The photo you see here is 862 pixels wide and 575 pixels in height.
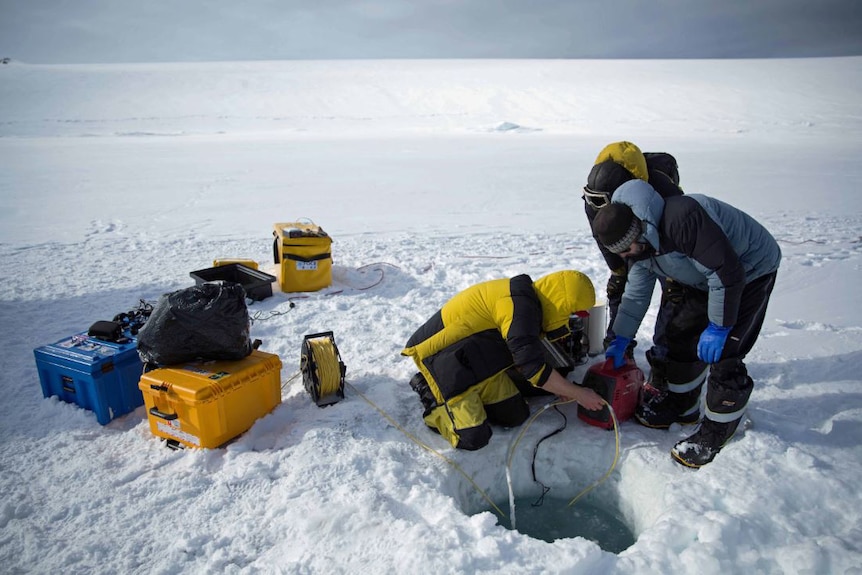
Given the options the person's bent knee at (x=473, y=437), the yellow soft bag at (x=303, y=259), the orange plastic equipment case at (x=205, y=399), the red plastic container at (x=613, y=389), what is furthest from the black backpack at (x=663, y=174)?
the yellow soft bag at (x=303, y=259)

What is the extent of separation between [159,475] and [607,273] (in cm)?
448

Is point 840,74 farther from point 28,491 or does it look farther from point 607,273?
point 28,491

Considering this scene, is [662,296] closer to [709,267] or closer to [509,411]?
[709,267]

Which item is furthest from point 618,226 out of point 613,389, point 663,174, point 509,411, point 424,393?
point 424,393

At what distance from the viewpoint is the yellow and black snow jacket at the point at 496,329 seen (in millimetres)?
2689

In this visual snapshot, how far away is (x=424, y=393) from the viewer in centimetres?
313

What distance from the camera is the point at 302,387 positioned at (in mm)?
3523

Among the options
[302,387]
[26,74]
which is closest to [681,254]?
[302,387]

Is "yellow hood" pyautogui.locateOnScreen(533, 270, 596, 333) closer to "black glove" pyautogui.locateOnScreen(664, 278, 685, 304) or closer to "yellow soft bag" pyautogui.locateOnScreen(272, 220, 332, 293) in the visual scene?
"black glove" pyautogui.locateOnScreen(664, 278, 685, 304)

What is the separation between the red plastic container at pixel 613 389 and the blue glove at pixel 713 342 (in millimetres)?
516

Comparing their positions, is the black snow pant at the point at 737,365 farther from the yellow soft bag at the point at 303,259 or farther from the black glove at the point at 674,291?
the yellow soft bag at the point at 303,259

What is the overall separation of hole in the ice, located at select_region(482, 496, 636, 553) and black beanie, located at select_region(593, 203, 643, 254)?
1444 mm

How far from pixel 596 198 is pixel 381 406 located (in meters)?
1.89

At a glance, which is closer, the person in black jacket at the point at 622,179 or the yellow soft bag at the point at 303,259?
the person in black jacket at the point at 622,179
